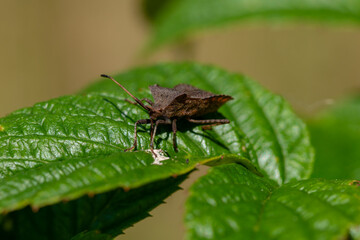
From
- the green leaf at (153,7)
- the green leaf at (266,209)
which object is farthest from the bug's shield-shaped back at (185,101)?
the green leaf at (153,7)

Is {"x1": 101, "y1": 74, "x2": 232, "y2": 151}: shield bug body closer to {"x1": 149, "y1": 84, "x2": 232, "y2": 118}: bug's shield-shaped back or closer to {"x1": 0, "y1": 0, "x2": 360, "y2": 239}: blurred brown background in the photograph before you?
{"x1": 149, "y1": 84, "x2": 232, "y2": 118}: bug's shield-shaped back

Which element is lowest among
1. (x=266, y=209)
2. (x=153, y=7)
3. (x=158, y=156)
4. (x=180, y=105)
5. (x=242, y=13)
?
(x=266, y=209)

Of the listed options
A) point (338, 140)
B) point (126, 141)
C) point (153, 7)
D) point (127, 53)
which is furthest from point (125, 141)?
point (127, 53)

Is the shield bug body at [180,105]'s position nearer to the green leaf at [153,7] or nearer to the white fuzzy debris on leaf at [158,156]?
the white fuzzy debris on leaf at [158,156]

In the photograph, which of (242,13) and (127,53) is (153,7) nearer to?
(242,13)

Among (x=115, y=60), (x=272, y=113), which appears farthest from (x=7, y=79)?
(x=272, y=113)

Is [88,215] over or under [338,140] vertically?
over
